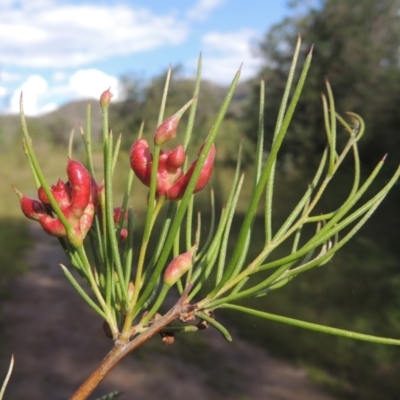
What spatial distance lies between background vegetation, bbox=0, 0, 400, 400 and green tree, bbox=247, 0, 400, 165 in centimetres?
2

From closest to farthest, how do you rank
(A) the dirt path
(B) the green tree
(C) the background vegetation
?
(A) the dirt path → (C) the background vegetation → (B) the green tree

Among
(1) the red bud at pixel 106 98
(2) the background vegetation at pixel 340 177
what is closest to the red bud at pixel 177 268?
(1) the red bud at pixel 106 98

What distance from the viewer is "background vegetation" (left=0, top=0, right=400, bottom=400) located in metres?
4.93

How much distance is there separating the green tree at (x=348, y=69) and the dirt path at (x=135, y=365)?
9.83 ft

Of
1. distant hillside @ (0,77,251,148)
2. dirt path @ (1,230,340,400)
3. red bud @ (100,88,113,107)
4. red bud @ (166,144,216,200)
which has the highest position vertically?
red bud @ (100,88,113,107)

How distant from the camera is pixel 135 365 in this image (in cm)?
501

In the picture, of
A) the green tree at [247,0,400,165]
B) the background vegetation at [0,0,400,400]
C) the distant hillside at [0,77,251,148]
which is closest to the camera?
the background vegetation at [0,0,400,400]

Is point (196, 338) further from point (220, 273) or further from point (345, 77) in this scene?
point (220, 273)

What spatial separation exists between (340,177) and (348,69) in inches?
147

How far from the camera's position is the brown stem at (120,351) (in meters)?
0.34

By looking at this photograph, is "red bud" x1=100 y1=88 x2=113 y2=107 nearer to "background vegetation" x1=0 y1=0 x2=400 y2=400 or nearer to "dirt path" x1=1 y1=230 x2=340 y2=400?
"background vegetation" x1=0 y1=0 x2=400 y2=400

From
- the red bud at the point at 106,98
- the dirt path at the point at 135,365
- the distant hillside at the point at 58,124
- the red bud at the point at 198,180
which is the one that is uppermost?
the red bud at the point at 106,98

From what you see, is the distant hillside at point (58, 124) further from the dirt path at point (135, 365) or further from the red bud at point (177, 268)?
the red bud at point (177, 268)

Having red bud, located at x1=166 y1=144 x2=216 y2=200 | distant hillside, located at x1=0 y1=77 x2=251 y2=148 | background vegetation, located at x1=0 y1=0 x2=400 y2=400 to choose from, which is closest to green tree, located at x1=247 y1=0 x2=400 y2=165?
background vegetation, located at x1=0 y1=0 x2=400 y2=400
